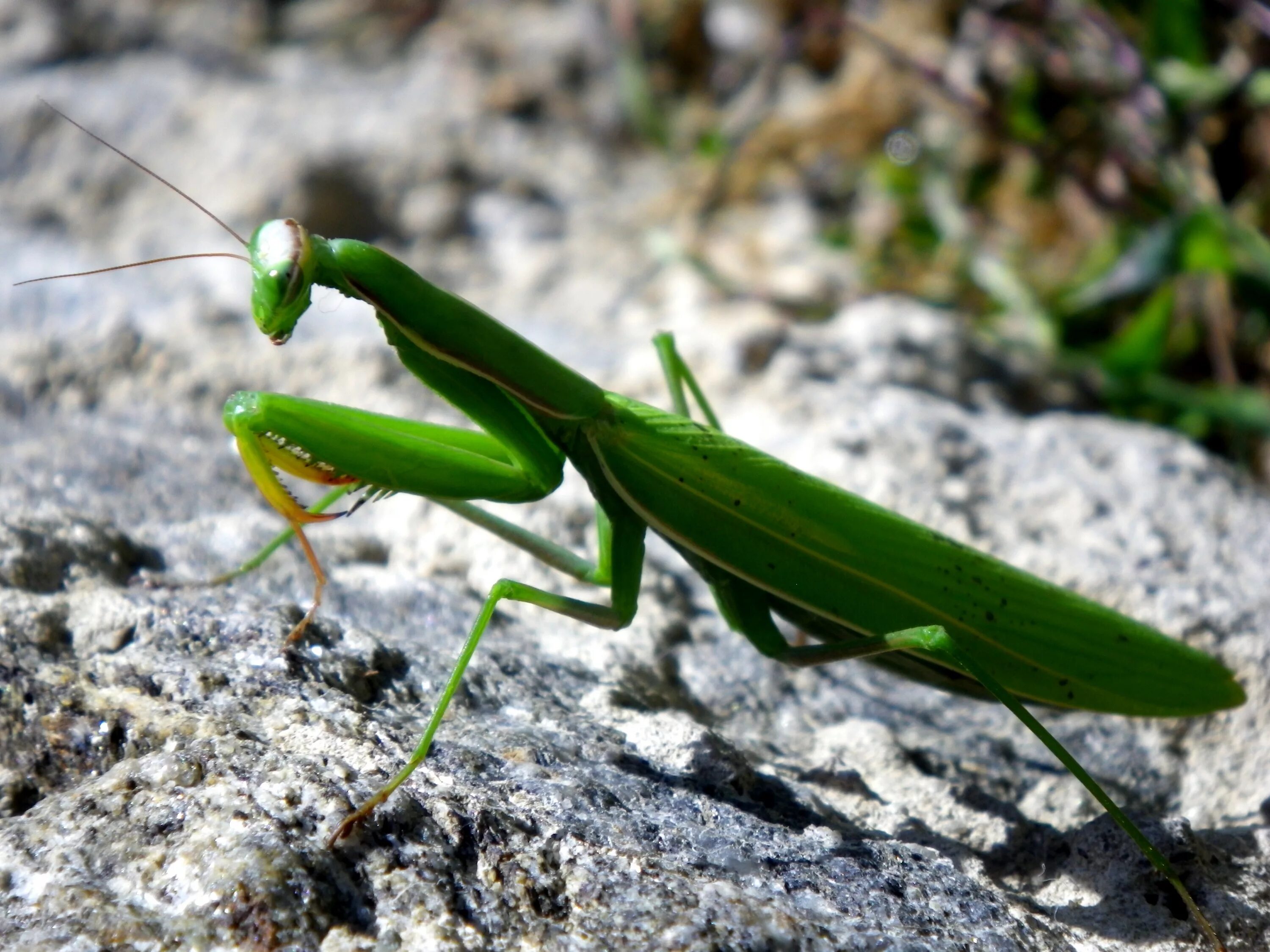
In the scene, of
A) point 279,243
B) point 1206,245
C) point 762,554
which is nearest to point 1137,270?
point 1206,245

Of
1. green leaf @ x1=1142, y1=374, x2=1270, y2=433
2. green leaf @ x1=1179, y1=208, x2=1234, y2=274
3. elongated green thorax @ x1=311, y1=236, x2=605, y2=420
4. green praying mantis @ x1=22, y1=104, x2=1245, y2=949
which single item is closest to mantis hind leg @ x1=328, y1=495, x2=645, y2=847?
green praying mantis @ x1=22, y1=104, x2=1245, y2=949

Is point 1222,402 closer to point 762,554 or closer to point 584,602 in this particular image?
point 762,554

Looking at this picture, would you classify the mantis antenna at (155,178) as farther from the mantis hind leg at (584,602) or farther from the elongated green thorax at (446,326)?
the mantis hind leg at (584,602)

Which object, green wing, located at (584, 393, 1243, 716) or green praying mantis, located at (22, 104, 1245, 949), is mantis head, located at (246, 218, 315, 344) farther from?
green wing, located at (584, 393, 1243, 716)

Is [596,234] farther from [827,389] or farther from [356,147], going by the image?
[827,389]

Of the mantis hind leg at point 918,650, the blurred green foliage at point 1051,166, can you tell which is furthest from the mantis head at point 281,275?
the blurred green foliage at point 1051,166

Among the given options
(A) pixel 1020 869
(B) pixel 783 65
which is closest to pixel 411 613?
(A) pixel 1020 869
